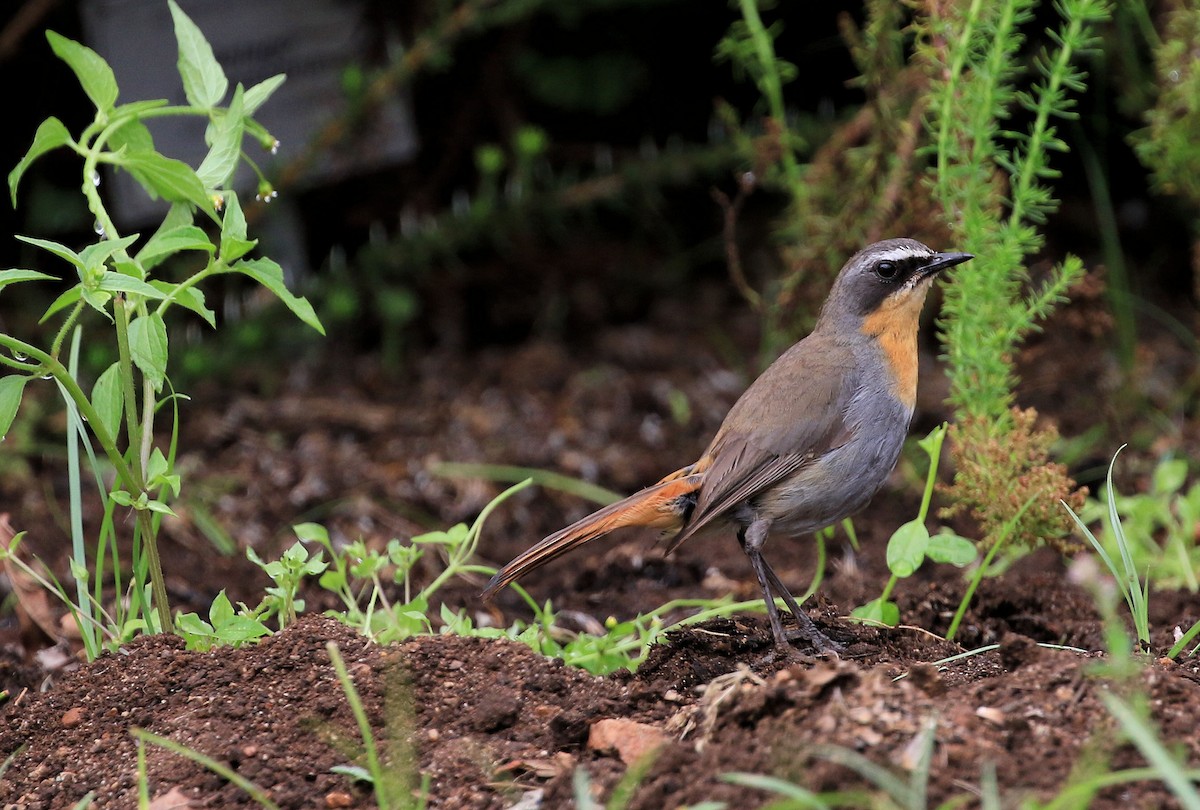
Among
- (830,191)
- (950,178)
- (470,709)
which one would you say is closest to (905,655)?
(470,709)

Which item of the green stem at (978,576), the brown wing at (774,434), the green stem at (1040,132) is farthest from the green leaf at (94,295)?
the green stem at (1040,132)

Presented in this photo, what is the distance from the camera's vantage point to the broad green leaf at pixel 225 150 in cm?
318

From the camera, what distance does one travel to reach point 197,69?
3252 millimetres

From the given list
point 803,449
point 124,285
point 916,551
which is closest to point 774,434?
point 803,449

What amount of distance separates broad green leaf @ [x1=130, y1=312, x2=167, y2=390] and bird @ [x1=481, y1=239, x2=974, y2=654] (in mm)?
1158

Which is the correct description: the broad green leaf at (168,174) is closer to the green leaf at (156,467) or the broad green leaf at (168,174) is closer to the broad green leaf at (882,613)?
the green leaf at (156,467)

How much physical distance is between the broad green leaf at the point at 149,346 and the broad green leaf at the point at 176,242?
16 cm

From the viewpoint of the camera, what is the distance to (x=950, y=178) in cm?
417

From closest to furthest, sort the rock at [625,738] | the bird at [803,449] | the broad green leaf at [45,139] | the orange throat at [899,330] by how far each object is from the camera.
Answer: the rock at [625,738] → the broad green leaf at [45,139] → the bird at [803,449] → the orange throat at [899,330]

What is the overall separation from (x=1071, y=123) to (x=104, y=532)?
218 inches

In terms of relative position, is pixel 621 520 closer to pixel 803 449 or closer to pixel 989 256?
pixel 803 449

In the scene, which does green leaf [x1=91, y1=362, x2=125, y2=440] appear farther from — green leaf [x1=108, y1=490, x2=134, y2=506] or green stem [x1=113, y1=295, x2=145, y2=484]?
green leaf [x1=108, y1=490, x2=134, y2=506]

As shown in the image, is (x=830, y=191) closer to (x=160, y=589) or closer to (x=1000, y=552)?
(x=1000, y=552)

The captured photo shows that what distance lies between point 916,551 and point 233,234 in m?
1.87
